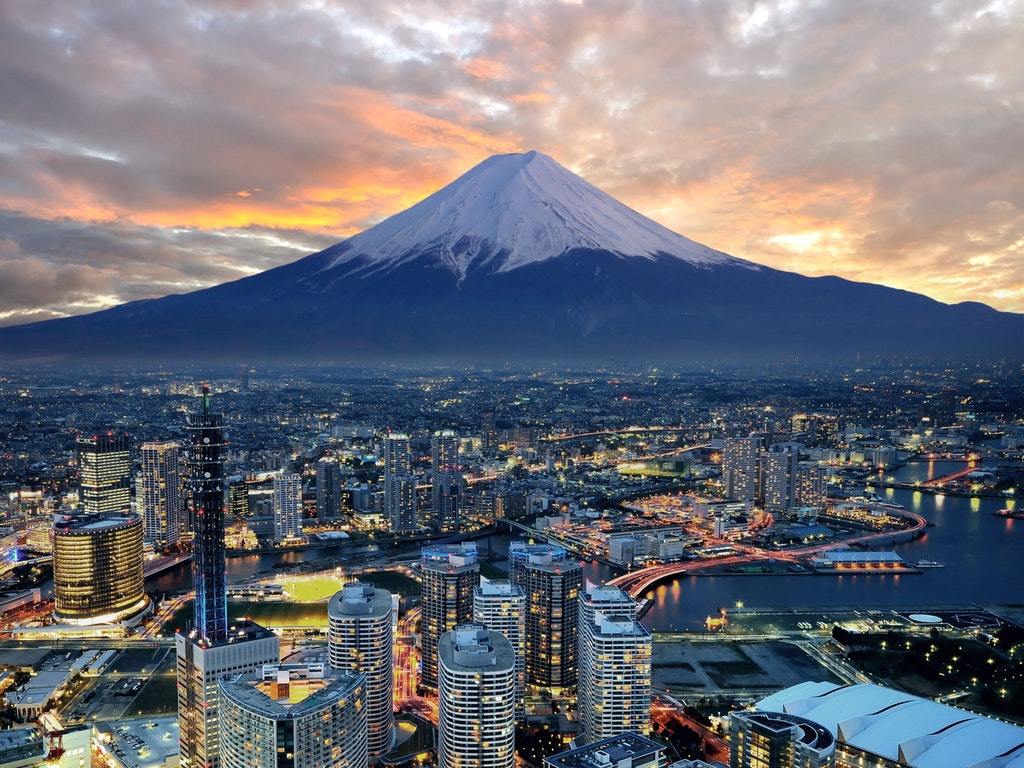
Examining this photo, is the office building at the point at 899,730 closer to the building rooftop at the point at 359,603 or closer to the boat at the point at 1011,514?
the building rooftop at the point at 359,603

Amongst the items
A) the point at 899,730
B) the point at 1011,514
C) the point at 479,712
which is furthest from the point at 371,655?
the point at 1011,514

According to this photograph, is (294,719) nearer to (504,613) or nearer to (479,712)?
(479,712)

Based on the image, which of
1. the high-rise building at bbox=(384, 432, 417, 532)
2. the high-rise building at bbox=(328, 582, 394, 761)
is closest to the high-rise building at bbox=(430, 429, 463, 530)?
the high-rise building at bbox=(384, 432, 417, 532)

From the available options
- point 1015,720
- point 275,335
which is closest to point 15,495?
point 1015,720

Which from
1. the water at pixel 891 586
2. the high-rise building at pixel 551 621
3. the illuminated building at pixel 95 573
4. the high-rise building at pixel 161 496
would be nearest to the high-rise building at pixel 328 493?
the high-rise building at pixel 161 496

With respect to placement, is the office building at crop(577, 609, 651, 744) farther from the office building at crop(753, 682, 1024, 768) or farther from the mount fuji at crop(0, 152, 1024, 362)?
the mount fuji at crop(0, 152, 1024, 362)
